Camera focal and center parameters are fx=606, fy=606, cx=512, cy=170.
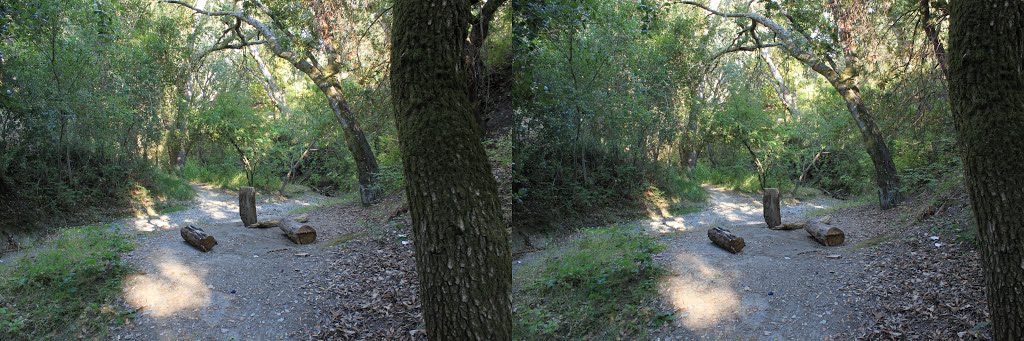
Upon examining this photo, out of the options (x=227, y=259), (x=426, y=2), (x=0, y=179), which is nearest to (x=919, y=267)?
(x=426, y=2)

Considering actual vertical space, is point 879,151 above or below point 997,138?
below

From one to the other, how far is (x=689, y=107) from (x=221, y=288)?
12.0 m

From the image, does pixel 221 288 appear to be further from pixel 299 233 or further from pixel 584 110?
pixel 584 110

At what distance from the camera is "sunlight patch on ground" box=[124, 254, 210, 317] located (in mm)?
5746

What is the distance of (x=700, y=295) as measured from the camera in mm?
5746

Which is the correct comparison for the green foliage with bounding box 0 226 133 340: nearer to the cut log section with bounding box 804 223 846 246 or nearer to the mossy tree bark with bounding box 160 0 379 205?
the mossy tree bark with bounding box 160 0 379 205

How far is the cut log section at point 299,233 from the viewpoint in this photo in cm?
846

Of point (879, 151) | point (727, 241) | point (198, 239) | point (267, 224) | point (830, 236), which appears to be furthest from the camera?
point (879, 151)

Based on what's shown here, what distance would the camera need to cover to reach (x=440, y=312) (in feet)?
11.7

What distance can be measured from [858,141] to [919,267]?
10.7 metres

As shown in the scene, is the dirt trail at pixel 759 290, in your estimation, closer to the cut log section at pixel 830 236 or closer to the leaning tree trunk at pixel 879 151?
the cut log section at pixel 830 236

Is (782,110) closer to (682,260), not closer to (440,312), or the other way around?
(682,260)

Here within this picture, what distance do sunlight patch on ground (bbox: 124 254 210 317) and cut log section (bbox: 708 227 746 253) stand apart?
560 centimetres

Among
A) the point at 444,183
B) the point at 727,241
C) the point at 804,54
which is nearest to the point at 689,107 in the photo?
the point at 804,54
